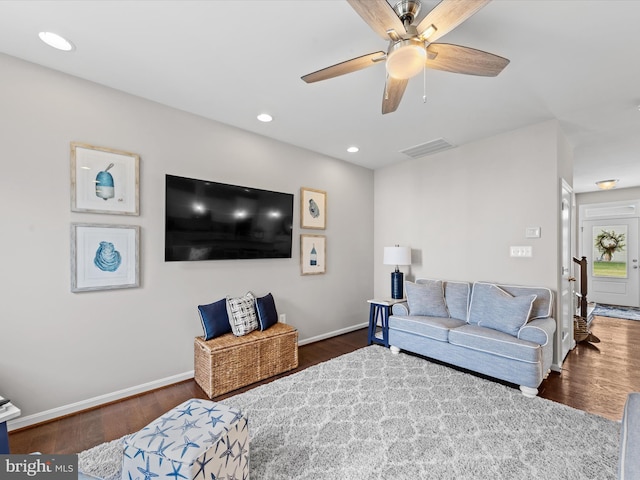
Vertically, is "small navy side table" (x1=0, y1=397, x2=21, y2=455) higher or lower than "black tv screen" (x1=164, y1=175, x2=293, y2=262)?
lower

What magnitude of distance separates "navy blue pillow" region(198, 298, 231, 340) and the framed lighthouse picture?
43.3 inches

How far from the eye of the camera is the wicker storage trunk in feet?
8.55

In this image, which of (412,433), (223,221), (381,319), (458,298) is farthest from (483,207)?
(223,221)

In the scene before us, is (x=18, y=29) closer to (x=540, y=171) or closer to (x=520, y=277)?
(x=540, y=171)

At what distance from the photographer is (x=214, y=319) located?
2.89 metres

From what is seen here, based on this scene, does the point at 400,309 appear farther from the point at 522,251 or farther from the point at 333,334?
the point at 522,251

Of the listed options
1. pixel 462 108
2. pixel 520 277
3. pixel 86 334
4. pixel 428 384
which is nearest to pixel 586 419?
pixel 428 384

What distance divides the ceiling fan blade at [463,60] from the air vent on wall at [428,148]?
1.89 metres

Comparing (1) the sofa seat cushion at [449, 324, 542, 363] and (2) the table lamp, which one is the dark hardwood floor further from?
(2) the table lamp

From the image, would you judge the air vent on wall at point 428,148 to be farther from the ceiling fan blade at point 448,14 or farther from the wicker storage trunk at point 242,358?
the wicker storage trunk at point 242,358

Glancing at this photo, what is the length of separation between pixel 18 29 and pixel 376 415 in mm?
3577

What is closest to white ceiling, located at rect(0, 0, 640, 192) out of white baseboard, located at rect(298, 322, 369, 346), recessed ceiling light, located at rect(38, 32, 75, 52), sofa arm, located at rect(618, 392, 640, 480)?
recessed ceiling light, located at rect(38, 32, 75, 52)

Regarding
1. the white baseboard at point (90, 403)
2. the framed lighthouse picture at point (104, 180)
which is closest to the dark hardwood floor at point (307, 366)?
the white baseboard at point (90, 403)

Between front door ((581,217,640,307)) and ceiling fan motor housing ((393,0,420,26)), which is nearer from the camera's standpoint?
ceiling fan motor housing ((393,0,420,26))
